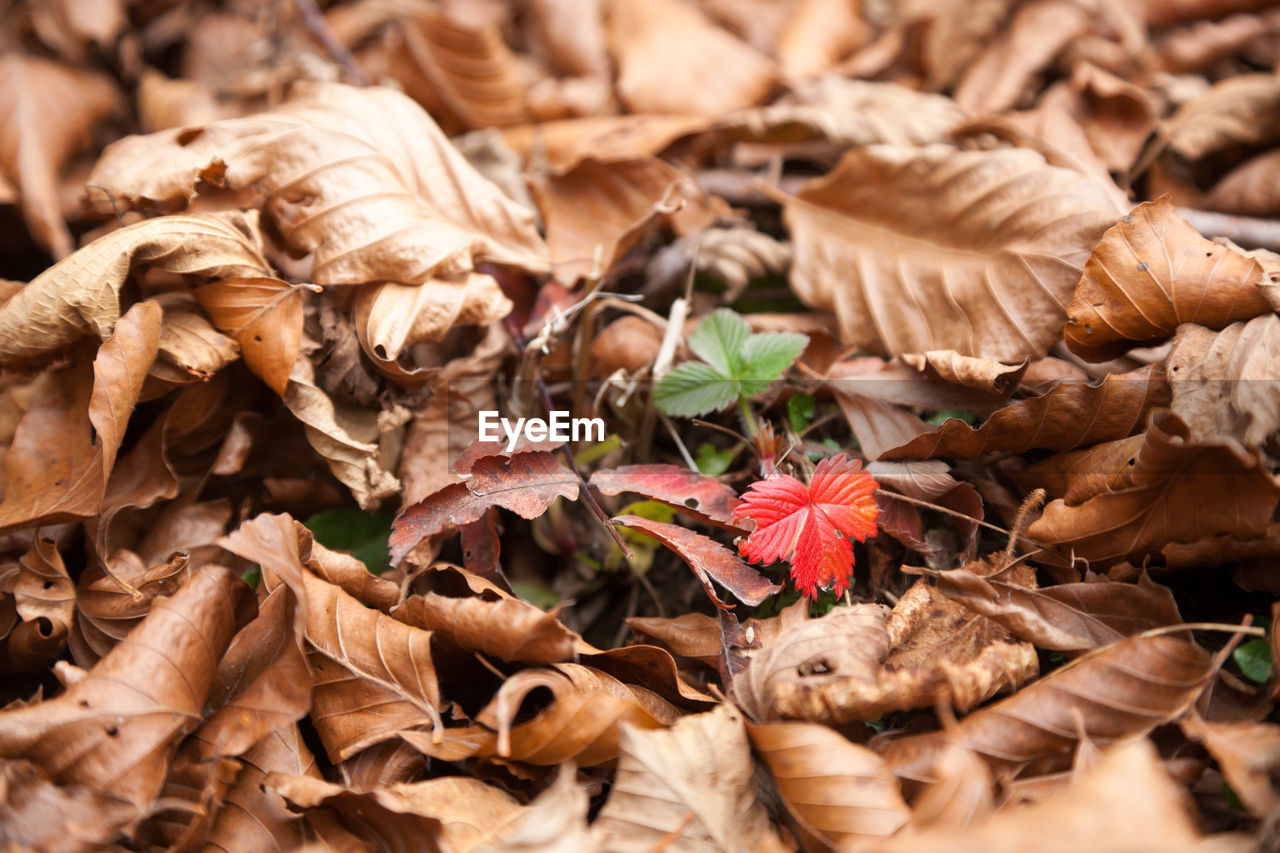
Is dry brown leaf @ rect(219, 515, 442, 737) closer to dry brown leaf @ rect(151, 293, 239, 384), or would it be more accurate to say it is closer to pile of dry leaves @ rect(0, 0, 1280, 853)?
pile of dry leaves @ rect(0, 0, 1280, 853)

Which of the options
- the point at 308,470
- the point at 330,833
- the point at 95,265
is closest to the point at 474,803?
the point at 330,833

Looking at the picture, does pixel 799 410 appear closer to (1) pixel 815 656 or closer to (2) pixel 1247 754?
(1) pixel 815 656

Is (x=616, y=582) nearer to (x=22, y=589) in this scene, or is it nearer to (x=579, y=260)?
(x=579, y=260)

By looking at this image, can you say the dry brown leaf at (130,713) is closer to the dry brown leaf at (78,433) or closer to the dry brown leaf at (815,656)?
the dry brown leaf at (78,433)

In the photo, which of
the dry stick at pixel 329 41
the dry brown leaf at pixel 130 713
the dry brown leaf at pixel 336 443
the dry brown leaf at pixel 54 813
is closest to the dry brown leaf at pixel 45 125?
the dry stick at pixel 329 41

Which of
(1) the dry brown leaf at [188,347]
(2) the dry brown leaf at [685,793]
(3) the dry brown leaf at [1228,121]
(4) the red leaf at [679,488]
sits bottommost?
(2) the dry brown leaf at [685,793]

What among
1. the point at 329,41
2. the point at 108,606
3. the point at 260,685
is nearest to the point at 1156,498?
the point at 260,685
